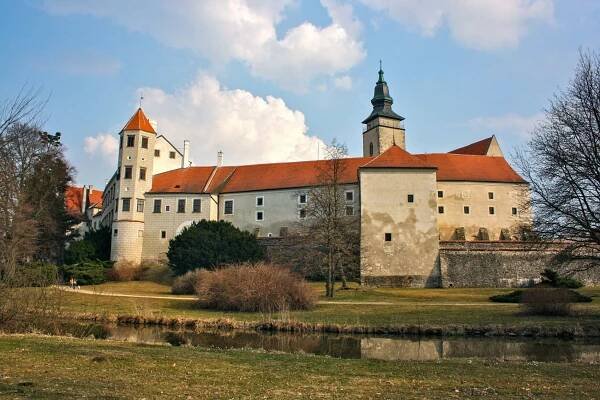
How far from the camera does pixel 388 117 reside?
68875mm

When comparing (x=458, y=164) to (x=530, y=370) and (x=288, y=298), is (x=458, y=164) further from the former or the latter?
(x=530, y=370)

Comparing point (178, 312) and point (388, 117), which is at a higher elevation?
point (388, 117)

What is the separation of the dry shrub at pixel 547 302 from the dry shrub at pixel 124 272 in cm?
3194

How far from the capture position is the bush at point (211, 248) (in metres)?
40.2

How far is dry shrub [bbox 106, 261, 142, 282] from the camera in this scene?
4453cm

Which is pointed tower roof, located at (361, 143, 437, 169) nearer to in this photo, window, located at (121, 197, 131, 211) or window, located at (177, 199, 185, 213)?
window, located at (177, 199, 185, 213)

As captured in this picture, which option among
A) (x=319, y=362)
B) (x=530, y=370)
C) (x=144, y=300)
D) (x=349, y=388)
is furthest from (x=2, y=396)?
(x=144, y=300)

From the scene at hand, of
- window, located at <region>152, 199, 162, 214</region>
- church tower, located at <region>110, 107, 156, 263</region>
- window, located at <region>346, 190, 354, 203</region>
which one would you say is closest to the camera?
window, located at <region>346, 190, 354, 203</region>

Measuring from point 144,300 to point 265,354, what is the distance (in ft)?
61.4

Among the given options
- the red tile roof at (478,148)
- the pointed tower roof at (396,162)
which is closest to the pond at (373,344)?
the pointed tower roof at (396,162)

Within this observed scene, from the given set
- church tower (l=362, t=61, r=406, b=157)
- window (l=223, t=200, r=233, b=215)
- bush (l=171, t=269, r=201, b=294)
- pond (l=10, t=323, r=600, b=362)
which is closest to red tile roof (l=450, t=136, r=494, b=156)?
church tower (l=362, t=61, r=406, b=157)

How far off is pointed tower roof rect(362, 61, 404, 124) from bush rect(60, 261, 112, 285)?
3976 cm

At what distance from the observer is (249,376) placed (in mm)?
8883

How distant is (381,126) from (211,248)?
35.0 m
